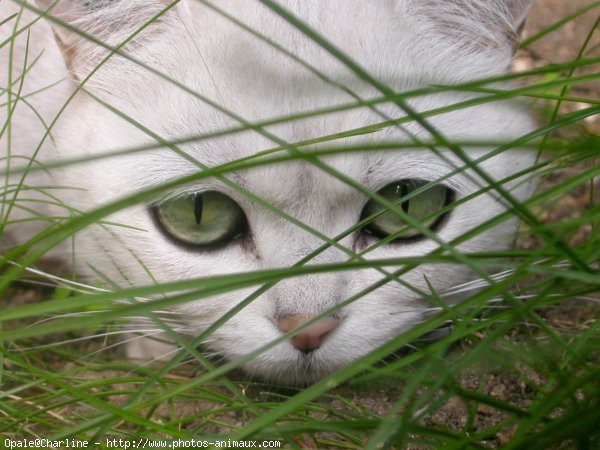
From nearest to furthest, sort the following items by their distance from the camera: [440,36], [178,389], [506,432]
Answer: [178,389] < [506,432] < [440,36]

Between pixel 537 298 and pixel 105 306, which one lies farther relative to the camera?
pixel 105 306

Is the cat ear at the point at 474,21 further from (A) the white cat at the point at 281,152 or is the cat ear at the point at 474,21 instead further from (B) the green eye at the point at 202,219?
(B) the green eye at the point at 202,219

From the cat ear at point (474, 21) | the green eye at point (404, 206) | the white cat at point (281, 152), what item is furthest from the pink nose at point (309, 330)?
the cat ear at point (474, 21)

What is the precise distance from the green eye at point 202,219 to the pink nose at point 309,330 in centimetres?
23

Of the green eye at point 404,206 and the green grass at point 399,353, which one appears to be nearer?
the green grass at point 399,353

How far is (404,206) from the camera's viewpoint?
1465mm

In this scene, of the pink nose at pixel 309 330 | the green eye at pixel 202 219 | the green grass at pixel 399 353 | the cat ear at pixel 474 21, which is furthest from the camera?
the cat ear at pixel 474 21

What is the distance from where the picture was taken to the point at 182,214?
1418 millimetres

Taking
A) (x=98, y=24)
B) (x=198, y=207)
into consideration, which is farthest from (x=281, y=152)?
(x=98, y=24)

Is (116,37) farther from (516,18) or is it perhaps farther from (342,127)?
(516,18)

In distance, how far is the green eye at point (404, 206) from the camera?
4.58 ft

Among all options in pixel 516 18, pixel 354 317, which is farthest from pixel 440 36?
pixel 354 317

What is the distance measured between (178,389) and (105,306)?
1.78 ft

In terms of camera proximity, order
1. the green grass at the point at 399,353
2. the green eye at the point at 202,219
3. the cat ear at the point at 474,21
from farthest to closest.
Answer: the cat ear at the point at 474,21 < the green eye at the point at 202,219 < the green grass at the point at 399,353
